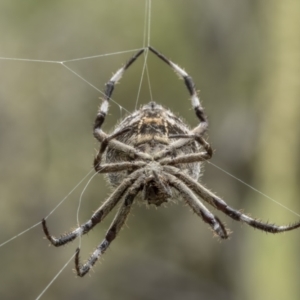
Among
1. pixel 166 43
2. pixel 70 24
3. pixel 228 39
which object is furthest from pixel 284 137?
pixel 70 24

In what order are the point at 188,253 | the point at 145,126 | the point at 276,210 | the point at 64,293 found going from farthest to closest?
the point at 276,210, the point at 188,253, the point at 64,293, the point at 145,126

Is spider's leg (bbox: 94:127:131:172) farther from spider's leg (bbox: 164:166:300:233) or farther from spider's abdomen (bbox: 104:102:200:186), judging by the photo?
spider's leg (bbox: 164:166:300:233)

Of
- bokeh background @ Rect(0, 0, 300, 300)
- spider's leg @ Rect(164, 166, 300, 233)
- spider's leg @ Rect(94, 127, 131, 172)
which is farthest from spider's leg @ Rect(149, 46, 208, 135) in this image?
bokeh background @ Rect(0, 0, 300, 300)

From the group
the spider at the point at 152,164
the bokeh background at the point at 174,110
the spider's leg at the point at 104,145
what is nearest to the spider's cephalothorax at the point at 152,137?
the spider at the point at 152,164

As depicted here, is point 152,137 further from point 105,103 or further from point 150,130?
point 105,103

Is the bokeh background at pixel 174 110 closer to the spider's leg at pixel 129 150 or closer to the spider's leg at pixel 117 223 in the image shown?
the spider's leg at pixel 117 223

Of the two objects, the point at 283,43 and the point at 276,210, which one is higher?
the point at 283,43

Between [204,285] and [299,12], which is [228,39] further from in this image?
[204,285]

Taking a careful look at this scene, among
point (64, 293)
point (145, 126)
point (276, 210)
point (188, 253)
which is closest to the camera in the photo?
point (145, 126)
